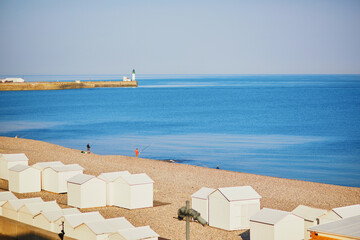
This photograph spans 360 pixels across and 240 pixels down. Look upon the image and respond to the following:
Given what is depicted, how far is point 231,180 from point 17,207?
51.4 feet

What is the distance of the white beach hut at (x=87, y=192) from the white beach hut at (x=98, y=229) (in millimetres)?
5593

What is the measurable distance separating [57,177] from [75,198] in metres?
3.01

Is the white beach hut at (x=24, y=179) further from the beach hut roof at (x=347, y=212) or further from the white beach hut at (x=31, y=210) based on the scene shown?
the beach hut roof at (x=347, y=212)

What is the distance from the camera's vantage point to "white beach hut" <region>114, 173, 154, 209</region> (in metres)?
23.2

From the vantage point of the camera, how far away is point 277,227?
17.5 metres

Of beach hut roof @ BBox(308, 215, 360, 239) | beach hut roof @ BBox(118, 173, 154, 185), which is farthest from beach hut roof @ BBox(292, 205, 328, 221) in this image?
beach hut roof @ BBox(118, 173, 154, 185)

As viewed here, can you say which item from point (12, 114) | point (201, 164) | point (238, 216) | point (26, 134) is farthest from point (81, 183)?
point (12, 114)

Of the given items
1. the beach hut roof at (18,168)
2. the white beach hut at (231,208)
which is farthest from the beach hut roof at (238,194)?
the beach hut roof at (18,168)

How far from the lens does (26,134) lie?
63.1 metres

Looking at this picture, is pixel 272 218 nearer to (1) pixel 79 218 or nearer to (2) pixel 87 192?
(1) pixel 79 218

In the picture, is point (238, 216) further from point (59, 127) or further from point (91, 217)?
point (59, 127)

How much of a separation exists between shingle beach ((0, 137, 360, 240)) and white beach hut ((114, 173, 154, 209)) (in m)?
0.44

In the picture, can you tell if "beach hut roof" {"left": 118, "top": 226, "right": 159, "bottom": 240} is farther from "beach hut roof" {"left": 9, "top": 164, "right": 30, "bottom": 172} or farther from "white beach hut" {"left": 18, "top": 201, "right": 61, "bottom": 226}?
"beach hut roof" {"left": 9, "top": 164, "right": 30, "bottom": 172}

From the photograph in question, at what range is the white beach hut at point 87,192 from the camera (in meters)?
23.0
